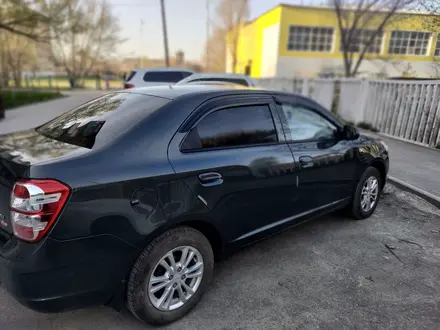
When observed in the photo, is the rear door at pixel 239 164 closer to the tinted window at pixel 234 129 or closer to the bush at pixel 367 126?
the tinted window at pixel 234 129

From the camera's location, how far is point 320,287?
2.90 m

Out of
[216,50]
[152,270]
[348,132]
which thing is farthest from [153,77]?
[216,50]

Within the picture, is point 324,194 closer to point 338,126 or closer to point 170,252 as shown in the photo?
point 338,126

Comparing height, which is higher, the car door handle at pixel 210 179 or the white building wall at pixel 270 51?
the white building wall at pixel 270 51

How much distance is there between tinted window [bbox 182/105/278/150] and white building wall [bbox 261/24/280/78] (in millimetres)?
28583

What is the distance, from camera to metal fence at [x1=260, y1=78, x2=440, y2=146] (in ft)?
25.3

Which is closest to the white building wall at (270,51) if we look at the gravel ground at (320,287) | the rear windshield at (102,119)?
the gravel ground at (320,287)

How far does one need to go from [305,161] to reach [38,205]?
2.34m

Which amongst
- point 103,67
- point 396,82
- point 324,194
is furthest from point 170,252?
point 103,67

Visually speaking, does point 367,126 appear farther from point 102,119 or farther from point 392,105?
point 102,119

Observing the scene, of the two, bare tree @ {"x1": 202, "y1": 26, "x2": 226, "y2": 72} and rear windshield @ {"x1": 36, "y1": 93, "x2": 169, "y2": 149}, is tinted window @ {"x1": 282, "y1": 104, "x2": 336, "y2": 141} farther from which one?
bare tree @ {"x1": 202, "y1": 26, "x2": 226, "y2": 72}

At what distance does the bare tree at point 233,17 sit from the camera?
1481 inches

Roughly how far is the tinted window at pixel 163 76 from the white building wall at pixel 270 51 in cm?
1976

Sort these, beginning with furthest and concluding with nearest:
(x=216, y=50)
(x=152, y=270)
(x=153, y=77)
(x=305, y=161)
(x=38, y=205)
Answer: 1. (x=216, y=50)
2. (x=153, y=77)
3. (x=305, y=161)
4. (x=152, y=270)
5. (x=38, y=205)
